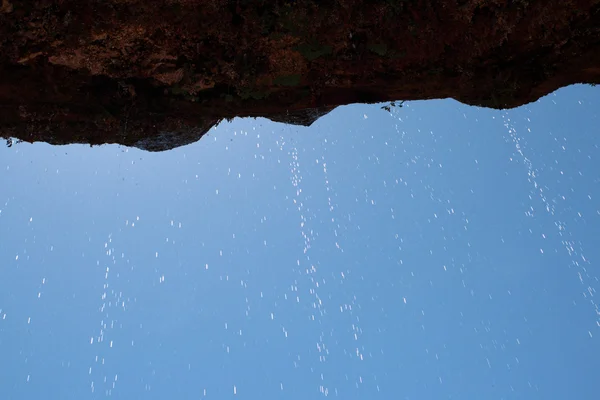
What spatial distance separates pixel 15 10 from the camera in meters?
6.68

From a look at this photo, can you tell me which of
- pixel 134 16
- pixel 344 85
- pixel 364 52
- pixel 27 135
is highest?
pixel 134 16

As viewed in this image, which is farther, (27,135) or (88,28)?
(27,135)

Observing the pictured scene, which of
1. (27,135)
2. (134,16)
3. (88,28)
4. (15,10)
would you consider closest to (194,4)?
(134,16)

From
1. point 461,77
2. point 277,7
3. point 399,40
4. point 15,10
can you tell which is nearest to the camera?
point 15,10

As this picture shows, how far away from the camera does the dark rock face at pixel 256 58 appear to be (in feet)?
23.5

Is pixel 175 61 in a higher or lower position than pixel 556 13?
lower

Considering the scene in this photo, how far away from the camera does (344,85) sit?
339 inches

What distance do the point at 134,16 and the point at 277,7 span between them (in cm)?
209

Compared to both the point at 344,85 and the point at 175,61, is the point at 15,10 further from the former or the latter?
the point at 344,85

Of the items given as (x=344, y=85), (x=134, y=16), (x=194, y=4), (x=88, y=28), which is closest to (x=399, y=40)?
(x=344, y=85)

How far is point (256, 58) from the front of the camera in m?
7.93

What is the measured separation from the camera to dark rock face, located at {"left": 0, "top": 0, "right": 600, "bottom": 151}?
23.5ft

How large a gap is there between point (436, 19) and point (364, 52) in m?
1.21

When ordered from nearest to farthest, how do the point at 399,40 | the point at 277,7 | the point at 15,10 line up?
1. the point at 15,10
2. the point at 277,7
3. the point at 399,40
